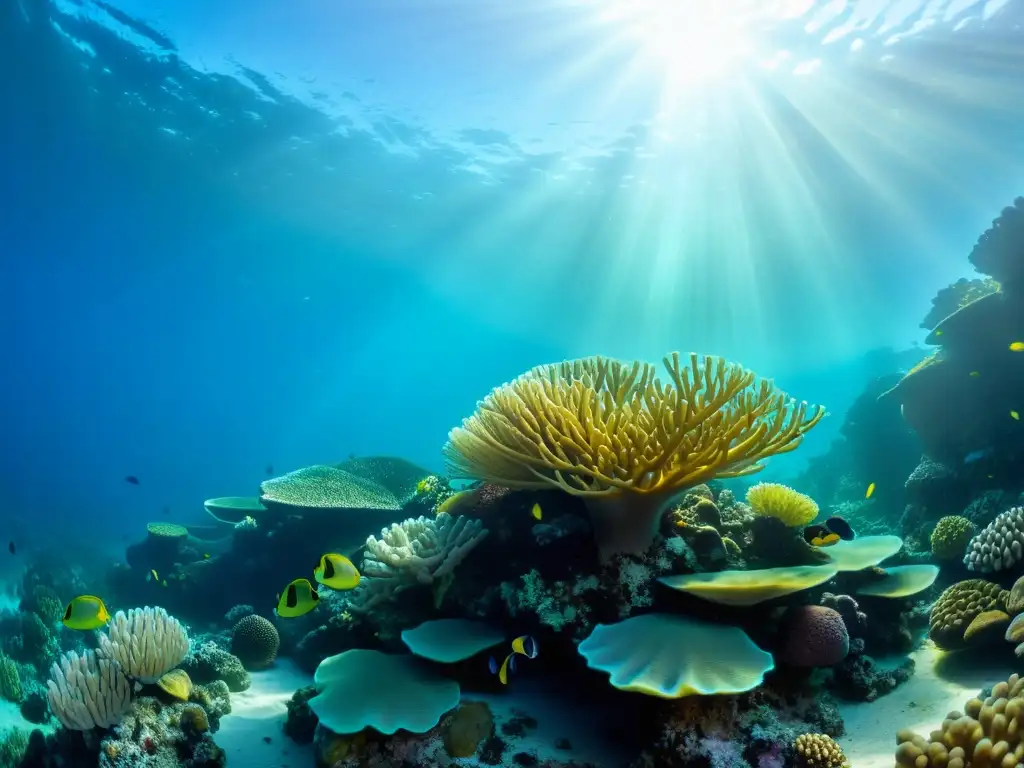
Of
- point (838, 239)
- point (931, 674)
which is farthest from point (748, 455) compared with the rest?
point (838, 239)

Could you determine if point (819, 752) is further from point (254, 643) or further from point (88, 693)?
point (254, 643)

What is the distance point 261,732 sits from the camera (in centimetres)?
484

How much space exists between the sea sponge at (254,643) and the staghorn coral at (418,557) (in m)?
2.36

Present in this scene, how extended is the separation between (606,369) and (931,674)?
11.6 ft

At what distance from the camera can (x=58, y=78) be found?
73.7 feet

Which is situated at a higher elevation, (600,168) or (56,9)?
(600,168)

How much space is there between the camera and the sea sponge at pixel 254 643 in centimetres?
661

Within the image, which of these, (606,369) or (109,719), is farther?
(606,369)

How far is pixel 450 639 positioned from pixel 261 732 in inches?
81.0

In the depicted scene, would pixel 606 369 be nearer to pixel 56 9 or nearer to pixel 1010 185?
pixel 56 9

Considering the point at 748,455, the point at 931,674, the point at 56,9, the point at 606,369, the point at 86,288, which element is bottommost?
the point at 931,674

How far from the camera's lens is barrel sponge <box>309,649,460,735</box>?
3.79 metres

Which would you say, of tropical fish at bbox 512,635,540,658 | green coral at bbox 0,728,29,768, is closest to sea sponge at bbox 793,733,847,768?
tropical fish at bbox 512,635,540,658

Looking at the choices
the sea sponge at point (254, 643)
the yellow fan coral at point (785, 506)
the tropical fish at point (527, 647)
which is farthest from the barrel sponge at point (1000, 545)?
the sea sponge at point (254, 643)
